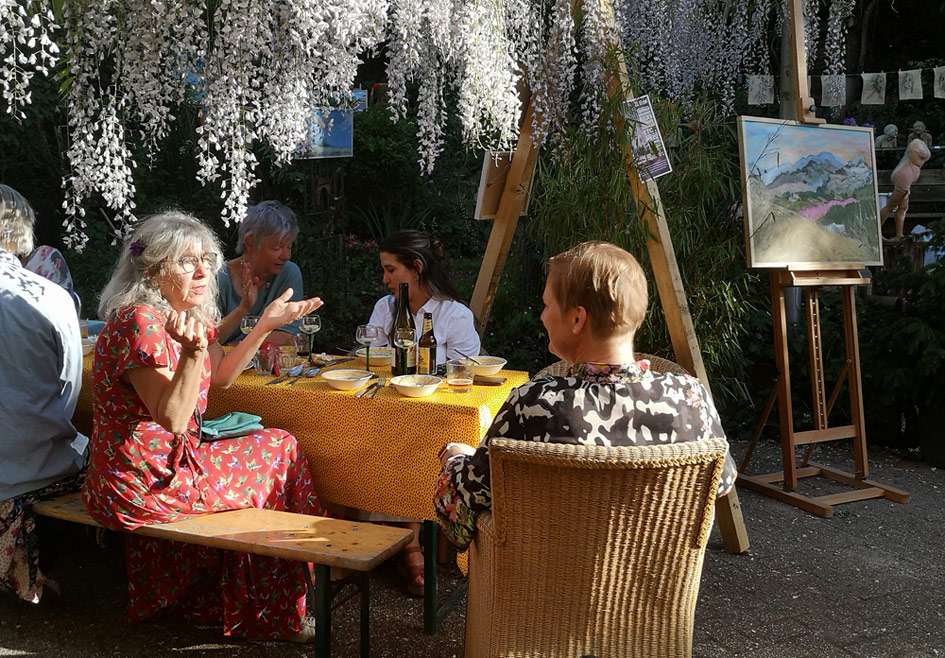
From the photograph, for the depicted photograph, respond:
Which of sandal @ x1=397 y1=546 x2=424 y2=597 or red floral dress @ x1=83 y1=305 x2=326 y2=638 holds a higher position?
red floral dress @ x1=83 y1=305 x2=326 y2=638

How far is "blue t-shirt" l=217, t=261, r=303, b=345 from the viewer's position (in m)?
3.90

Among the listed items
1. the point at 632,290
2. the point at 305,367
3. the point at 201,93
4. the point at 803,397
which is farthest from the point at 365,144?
the point at 632,290

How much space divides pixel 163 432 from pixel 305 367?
682mm

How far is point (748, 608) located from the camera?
2961mm

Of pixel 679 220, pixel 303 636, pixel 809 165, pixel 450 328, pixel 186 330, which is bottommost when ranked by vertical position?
pixel 303 636

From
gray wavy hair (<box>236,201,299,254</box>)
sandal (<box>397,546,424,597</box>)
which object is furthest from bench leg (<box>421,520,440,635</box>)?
gray wavy hair (<box>236,201,299,254</box>)

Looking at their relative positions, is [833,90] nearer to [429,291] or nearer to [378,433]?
[429,291]

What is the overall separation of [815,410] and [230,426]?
306cm

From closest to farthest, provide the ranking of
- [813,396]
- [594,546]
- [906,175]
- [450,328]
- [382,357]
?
[594,546]
[382,357]
[450,328]
[813,396]
[906,175]

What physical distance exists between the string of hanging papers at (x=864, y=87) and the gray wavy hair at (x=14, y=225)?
4.86 m

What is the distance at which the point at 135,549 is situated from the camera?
2.68 metres

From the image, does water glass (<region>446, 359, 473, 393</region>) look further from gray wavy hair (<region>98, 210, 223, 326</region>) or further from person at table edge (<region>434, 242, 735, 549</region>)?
gray wavy hair (<region>98, 210, 223, 326</region>)

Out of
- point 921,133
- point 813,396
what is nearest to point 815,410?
point 813,396

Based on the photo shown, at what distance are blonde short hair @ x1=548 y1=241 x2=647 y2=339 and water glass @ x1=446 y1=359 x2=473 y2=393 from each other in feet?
3.03
